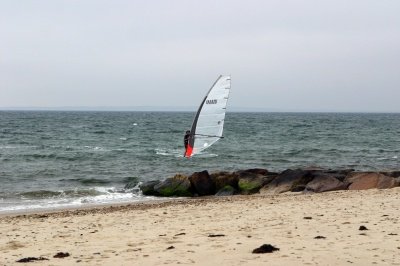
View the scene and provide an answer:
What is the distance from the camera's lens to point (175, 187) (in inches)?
779

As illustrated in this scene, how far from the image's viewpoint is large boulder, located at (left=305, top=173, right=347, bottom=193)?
1823cm

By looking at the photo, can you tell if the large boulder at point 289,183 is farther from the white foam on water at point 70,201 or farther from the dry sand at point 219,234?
the white foam on water at point 70,201

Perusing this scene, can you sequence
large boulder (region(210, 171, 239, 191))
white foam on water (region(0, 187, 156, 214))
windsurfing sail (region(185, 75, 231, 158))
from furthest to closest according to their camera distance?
large boulder (region(210, 171, 239, 191))
white foam on water (region(0, 187, 156, 214))
windsurfing sail (region(185, 75, 231, 158))

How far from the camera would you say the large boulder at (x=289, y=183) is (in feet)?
62.7

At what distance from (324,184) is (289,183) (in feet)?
4.60

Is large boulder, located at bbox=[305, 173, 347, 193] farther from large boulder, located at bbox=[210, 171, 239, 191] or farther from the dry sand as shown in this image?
large boulder, located at bbox=[210, 171, 239, 191]

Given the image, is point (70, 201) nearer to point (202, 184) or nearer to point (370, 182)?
point (202, 184)

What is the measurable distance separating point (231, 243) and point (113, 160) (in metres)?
24.9

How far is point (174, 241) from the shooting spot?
9266 mm

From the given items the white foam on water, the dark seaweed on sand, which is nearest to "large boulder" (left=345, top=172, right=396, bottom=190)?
the white foam on water

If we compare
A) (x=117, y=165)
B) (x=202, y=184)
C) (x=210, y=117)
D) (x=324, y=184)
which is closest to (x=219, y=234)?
(x=210, y=117)

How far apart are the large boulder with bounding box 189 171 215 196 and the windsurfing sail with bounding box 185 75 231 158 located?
23.0ft

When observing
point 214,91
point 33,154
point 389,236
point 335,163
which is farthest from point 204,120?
point 33,154

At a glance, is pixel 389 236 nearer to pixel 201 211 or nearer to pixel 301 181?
pixel 201 211
